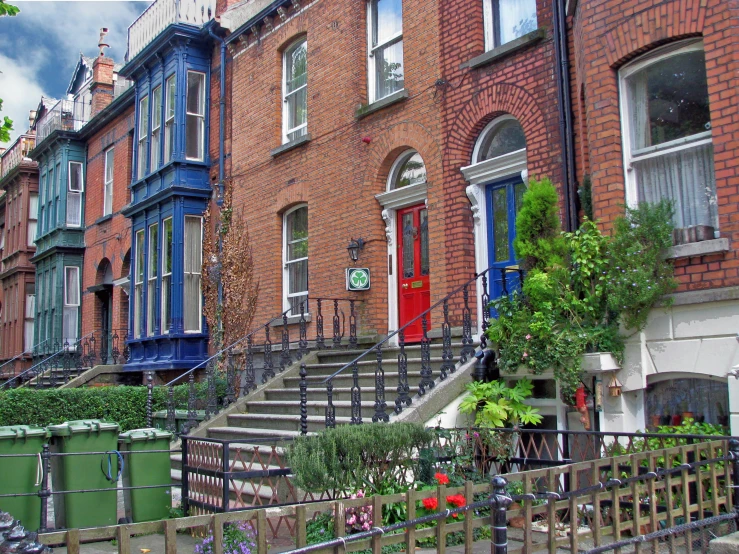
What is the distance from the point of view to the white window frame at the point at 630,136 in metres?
7.79

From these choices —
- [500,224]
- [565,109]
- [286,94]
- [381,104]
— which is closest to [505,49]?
[565,109]

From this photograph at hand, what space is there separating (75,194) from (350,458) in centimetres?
2039

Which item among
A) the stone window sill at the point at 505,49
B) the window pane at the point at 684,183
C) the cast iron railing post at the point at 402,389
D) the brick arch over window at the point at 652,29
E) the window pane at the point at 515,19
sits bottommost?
the cast iron railing post at the point at 402,389

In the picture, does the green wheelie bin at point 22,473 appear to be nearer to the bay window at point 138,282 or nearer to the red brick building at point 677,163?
the red brick building at point 677,163

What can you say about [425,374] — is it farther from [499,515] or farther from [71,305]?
[71,305]

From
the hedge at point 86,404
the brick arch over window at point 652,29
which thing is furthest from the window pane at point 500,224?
the hedge at point 86,404

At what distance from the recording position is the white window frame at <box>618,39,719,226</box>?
25.6 ft

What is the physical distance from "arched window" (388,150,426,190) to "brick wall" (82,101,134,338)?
10.5 meters

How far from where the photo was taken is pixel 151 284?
60.1 feet

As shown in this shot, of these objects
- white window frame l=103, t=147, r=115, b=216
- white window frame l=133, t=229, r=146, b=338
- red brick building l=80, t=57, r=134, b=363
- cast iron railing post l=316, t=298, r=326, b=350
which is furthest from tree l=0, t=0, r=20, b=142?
white window frame l=103, t=147, r=115, b=216

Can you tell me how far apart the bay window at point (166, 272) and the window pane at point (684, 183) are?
11838mm

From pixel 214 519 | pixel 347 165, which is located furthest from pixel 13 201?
pixel 214 519

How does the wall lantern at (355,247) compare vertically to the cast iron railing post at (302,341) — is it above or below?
above

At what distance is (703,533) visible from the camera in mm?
4945
